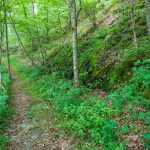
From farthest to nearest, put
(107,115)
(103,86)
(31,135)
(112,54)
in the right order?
(112,54) < (103,86) < (31,135) < (107,115)

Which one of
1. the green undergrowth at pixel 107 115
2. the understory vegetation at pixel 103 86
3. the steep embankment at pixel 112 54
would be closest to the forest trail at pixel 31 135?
the understory vegetation at pixel 103 86

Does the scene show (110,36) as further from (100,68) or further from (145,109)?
(145,109)

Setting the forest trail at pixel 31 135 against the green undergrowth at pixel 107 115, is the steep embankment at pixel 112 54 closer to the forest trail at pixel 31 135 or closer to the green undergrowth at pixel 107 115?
the green undergrowth at pixel 107 115

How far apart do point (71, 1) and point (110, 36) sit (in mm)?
3947

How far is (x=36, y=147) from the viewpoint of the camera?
7.34 m

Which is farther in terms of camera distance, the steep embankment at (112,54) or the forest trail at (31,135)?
the steep embankment at (112,54)

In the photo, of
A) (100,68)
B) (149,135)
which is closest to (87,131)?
(149,135)

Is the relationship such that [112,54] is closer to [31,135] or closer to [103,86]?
[103,86]

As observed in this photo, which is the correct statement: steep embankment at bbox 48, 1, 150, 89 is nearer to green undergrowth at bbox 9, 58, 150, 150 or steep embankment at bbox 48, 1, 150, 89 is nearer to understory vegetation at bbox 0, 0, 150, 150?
understory vegetation at bbox 0, 0, 150, 150

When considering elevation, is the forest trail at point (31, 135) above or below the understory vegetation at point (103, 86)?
below

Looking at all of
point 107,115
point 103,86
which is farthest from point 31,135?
point 103,86

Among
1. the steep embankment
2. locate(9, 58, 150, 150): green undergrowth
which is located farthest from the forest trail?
the steep embankment

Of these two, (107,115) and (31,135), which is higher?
(107,115)

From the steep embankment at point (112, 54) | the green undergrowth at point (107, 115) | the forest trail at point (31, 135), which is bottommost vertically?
the forest trail at point (31, 135)
